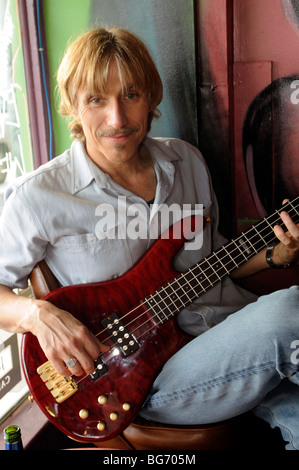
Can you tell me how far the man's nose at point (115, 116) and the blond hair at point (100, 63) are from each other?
49mm

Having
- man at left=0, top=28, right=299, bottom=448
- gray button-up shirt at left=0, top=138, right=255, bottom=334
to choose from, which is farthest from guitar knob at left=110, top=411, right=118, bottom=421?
gray button-up shirt at left=0, top=138, right=255, bottom=334

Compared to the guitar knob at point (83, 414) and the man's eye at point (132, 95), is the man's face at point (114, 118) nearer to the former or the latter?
the man's eye at point (132, 95)

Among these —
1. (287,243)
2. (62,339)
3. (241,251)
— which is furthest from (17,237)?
(287,243)

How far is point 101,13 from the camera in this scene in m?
1.69

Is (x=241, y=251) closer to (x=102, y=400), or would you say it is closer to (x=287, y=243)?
(x=287, y=243)

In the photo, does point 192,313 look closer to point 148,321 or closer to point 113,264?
point 148,321

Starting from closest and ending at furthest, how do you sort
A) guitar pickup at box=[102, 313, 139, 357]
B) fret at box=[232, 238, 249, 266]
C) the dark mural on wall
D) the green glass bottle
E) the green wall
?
the green glass bottle < guitar pickup at box=[102, 313, 139, 357] < fret at box=[232, 238, 249, 266] < the dark mural on wall < the green wall

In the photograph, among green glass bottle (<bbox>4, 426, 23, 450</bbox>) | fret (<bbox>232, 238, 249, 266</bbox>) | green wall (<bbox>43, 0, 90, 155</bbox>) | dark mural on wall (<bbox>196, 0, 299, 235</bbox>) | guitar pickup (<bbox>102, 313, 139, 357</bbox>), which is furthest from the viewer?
green wall (<bbox>43, 0, 90, 155</bbox>)

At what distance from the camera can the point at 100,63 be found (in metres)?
1.36

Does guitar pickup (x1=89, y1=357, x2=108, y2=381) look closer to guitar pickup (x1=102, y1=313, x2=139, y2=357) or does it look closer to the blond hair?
guitar pickup (x1=102, y1=313, x2=139, y2=357)

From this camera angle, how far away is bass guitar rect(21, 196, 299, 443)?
1.28 metres

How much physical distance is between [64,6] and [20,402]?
132cm

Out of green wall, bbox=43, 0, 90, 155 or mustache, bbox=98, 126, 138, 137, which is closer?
mustache, bbox=98, 126, 138, 137

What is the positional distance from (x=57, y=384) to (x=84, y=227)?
16.3 inches
